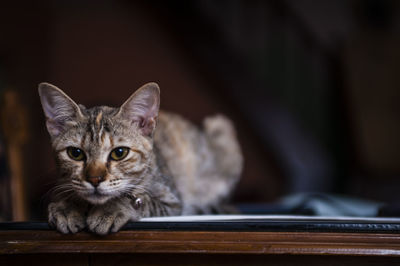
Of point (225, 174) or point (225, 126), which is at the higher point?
point (225, 126)

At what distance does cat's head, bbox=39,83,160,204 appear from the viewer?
81 cm

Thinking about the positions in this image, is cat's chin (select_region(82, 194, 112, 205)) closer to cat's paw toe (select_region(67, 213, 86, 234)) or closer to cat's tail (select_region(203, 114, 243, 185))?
cat's paw toe (select_region(67, 213, 86, 234))

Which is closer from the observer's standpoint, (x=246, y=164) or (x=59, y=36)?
(x=59, y=36)

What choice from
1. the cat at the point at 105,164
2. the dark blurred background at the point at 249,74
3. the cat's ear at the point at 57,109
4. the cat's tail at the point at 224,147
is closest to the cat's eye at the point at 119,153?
the cat at the point at 105,164

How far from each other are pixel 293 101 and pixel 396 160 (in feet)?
3.02

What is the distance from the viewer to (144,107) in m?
0.89

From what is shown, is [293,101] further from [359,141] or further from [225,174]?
[225,174]

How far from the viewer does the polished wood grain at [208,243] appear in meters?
0.73

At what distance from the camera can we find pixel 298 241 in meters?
0.74

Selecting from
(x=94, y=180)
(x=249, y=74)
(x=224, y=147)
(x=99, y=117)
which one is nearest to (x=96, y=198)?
(x=94, y=180)

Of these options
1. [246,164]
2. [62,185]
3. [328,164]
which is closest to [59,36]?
[246,164]

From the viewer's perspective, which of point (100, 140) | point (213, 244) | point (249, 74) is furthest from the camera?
point (249, 74)

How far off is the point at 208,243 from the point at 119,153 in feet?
0.90

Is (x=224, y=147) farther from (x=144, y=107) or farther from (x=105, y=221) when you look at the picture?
(x=105, y=221)
